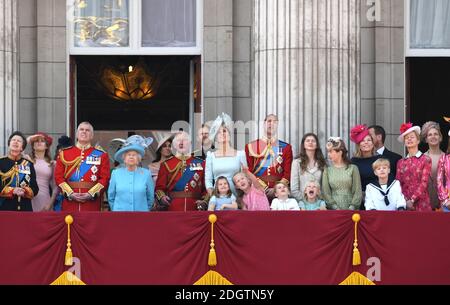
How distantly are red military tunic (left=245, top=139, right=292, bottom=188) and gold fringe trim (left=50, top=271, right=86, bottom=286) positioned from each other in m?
3.08

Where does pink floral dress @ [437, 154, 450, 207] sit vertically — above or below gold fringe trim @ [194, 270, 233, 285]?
above

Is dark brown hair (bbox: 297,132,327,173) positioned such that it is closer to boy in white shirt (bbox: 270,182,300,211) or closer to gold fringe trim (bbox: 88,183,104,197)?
Result: boy in white shirt (bbox: 270,182,300,211)

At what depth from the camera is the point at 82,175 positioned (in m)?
19.3

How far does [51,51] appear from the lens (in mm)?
22531

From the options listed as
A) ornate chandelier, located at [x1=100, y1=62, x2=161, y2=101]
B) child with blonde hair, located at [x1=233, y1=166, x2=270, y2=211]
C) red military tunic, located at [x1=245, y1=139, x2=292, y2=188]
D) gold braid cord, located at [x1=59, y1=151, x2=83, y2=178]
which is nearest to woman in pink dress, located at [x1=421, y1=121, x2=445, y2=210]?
red military tunic, located at [x1=245, y1=139, x2=292, y2=188]

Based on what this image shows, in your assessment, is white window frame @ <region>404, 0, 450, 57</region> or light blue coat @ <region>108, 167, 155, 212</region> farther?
white window frame @ <region>404, 0, 450, 57</region>

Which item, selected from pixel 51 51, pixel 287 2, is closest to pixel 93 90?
pixel 51 51

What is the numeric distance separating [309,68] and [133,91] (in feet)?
21.4

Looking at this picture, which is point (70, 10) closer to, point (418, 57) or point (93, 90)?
point (93, 90)

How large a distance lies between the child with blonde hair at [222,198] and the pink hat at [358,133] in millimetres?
2096

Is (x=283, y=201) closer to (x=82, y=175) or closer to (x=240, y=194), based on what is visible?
(x=240, y=194)

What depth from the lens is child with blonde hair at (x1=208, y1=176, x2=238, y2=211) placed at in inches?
742

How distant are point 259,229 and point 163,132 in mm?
7009

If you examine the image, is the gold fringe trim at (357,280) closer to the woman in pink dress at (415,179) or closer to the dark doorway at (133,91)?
the woman in pink dress at (415,179)
